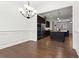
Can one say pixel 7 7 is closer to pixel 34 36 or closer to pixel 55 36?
pixel 34 36

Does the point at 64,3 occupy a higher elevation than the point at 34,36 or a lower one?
higher

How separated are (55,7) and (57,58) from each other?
387 centimetres

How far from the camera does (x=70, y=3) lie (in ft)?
19.1

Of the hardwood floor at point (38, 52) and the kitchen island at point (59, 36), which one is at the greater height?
the kitchen island at point (59, 36)

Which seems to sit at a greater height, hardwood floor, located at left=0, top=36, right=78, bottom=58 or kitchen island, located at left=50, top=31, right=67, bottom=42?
kitchen island, located at left=50, top=31, right=67, bottom=42

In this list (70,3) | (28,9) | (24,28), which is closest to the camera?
(28,9)

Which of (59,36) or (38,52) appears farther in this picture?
(59,36)

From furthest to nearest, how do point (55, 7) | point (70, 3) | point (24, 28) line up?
point (24, 28) → point (55, 7) → point (70, 3)

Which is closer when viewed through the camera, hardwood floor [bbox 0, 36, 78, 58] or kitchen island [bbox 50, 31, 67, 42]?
hardwood floor [bbox 0, 36, 78, 58]

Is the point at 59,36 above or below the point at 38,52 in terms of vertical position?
above

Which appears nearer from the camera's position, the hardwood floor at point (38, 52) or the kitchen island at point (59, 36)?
the hardwood floor at point (38, 52)

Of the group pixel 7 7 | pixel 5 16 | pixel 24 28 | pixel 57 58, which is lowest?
pixel 57 58

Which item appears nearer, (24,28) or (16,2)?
(16,2)

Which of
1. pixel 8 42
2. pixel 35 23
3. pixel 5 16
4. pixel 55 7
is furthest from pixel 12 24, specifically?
pixel 55 7
